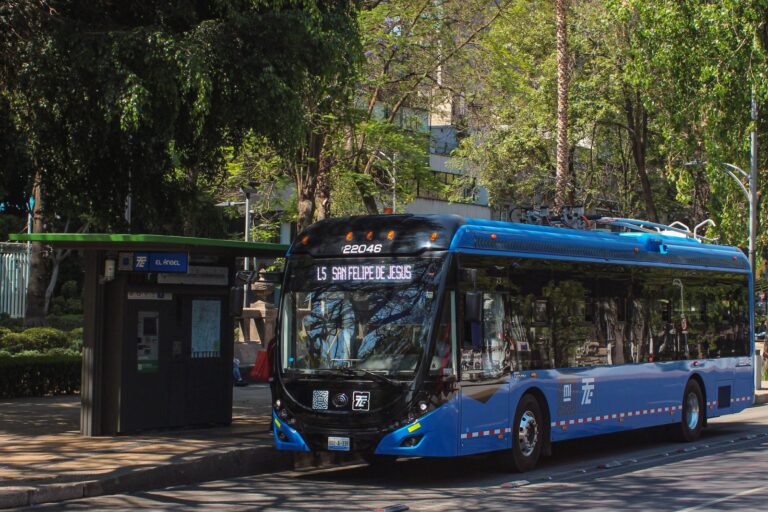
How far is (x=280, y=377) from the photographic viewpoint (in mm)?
13641

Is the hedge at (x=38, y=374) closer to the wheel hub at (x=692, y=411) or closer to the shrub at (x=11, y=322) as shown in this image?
the shrub at (x=11, y=322)

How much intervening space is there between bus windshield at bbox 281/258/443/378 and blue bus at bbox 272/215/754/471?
0.6 inches

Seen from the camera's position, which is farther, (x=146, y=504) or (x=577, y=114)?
(x=577, y=114)

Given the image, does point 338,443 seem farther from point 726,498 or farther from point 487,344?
point 726,498

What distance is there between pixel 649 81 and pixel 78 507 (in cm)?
2261

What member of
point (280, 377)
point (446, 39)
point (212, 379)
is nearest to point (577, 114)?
point (446, 39)

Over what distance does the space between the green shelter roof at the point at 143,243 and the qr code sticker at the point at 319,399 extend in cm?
275

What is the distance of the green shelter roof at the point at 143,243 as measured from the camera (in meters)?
14.3

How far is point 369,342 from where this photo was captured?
1309 centimetres

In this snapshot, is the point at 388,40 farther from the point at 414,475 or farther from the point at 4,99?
the point at 414,475

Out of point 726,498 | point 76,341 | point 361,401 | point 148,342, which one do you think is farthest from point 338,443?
point 76,341

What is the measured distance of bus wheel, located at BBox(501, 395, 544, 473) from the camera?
560 inches

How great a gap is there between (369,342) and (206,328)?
455 centimetres

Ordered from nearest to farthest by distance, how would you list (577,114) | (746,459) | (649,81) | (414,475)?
(414,475)
(746,459)
(649,81)
(577,114)
